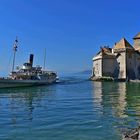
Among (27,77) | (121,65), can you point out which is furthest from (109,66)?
(27,77)

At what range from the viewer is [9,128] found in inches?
759

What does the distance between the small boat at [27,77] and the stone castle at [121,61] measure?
23642mm

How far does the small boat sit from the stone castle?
931 inches

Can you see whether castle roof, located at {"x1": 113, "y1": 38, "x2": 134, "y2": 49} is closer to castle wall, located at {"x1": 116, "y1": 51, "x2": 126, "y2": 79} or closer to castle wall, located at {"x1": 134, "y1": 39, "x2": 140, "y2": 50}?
castle wall, located at {"x1": 116, "y1": 51, "x2": 126, "y2": 79}

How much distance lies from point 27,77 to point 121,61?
113ft

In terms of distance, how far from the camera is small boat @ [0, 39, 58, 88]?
66188 millimetres

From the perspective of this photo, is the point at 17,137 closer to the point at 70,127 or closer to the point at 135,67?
the point at 70,127

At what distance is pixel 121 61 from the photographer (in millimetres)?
98062

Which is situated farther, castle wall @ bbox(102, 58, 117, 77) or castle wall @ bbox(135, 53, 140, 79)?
castle wall @ bbox(102, 58, 117, 77)

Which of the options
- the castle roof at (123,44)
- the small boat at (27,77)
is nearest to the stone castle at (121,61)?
the castle roof at (123,44)

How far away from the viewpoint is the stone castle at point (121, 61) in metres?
96.7

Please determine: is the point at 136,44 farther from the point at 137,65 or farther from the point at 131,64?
Result: the point at 131,64

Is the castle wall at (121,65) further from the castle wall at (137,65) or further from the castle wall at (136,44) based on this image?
the castle wall at (136,44)

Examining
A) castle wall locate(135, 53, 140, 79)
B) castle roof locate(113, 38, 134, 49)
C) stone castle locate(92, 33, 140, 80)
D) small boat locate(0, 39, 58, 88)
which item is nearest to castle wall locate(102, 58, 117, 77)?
stone castle locate(92, 33, 140, 80)
